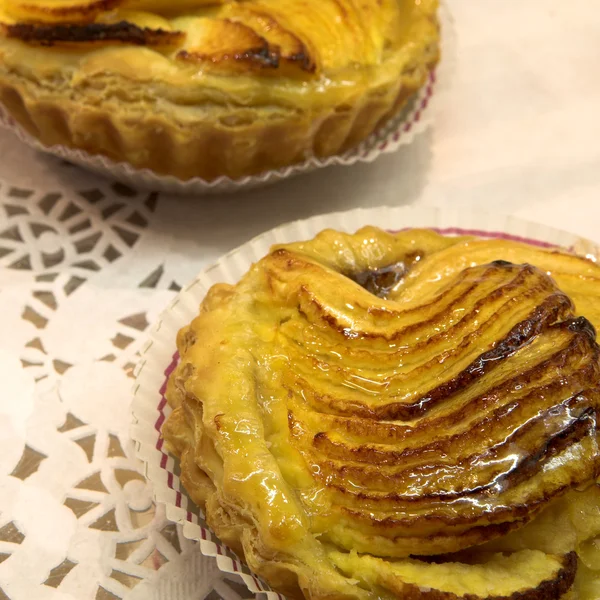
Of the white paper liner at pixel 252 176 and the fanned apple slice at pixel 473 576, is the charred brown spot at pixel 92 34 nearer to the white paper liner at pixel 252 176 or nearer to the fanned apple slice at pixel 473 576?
the white paper liner at pixel 252 176

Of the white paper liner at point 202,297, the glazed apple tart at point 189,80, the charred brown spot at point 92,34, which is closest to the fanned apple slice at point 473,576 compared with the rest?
the white paper liner at point 202,297

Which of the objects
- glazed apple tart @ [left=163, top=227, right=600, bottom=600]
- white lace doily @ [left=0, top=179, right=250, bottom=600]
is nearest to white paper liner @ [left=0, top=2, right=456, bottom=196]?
white lace doily @ [left=0, top=179, right=250, bottom=600]

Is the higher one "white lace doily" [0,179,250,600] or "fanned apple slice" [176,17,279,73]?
Result: "fanned apple slice" [176,17,279,73]

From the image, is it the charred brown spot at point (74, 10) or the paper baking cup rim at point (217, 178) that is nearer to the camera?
the charred brown spot at point (74, 10)

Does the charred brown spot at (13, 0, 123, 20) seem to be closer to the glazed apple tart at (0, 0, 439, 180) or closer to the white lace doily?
the glazed apple tart at (0, 0, 439, 180)

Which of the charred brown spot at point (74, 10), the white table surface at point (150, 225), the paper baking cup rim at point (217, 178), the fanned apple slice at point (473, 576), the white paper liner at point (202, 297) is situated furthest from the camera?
the paper baking cup rim at point (217, 178)

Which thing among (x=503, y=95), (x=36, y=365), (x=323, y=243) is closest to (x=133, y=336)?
(x=36, y=365)

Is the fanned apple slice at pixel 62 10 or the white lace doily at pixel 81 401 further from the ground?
the fanned apple slice at pixel 62 10

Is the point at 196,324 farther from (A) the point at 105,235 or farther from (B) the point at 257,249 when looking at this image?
(A) the point at 105,235
